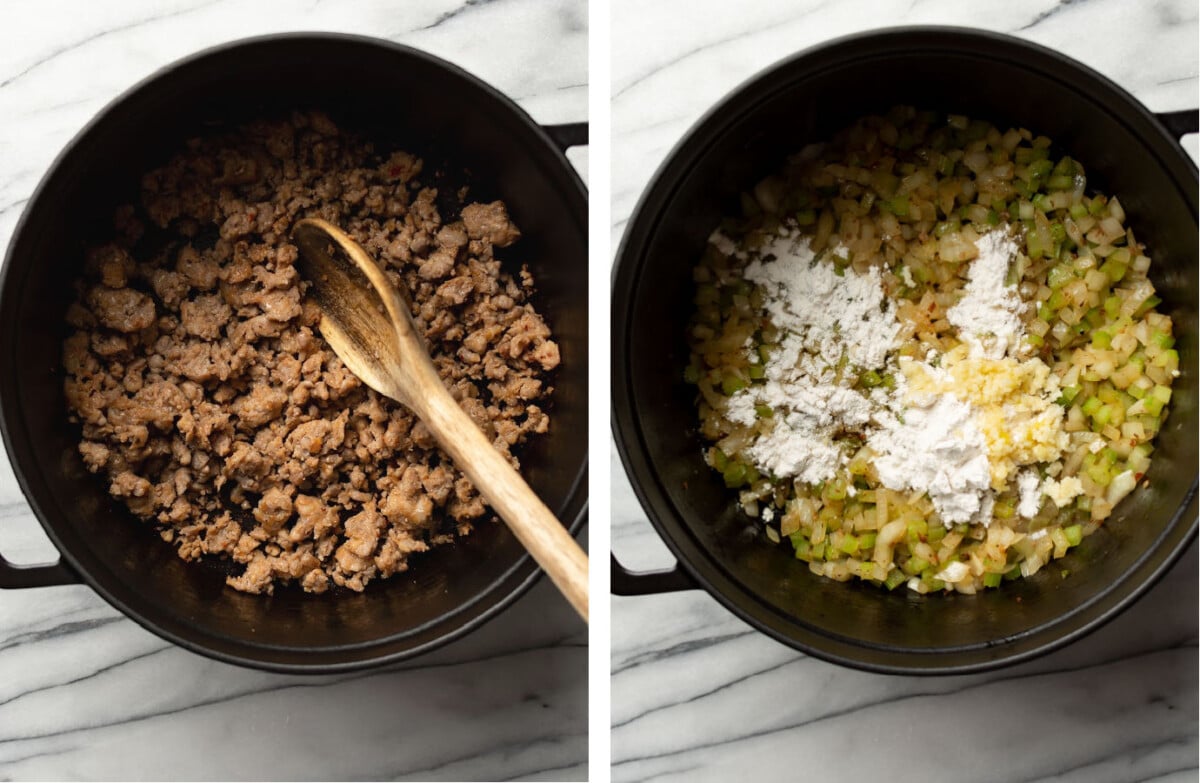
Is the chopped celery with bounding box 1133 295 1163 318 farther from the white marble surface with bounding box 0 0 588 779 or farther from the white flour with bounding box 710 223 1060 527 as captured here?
the white marble surface with bounding box 0 0 588 779

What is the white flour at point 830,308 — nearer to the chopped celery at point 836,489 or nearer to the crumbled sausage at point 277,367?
the chopped celery at point 836,489

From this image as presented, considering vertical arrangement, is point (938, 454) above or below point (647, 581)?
above

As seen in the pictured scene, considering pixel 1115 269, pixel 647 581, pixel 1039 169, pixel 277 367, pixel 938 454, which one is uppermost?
pixel 1039 169

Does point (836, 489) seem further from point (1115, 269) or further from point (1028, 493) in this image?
point (1115, 269)

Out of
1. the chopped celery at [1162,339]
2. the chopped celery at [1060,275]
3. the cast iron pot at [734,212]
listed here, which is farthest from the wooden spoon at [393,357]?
the chopped celery at [1162,339]

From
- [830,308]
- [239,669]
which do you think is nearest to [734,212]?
[830,308]

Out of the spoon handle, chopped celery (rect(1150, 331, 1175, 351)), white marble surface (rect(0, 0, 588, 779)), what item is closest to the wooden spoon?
the spoon handle
